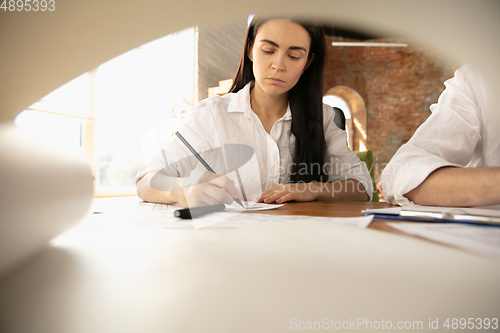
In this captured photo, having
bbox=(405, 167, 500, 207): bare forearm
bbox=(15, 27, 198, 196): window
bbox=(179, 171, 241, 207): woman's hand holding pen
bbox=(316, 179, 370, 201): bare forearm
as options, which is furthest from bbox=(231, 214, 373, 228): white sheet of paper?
bbox=(15, 27, 198, 196): window

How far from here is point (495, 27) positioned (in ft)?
0.74

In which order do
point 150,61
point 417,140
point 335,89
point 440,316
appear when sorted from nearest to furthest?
1. point 440,316
2. point 417,140
3. point 150,61
4. point 335,89

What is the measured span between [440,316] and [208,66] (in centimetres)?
350

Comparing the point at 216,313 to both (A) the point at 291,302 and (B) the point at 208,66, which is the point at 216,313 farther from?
(B) the point at 208,66

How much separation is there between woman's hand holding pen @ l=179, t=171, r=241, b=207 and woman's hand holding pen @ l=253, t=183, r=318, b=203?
191 millimetres

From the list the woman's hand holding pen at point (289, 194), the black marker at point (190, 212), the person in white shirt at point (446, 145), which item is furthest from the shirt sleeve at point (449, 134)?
the black marker at point (190, 212)

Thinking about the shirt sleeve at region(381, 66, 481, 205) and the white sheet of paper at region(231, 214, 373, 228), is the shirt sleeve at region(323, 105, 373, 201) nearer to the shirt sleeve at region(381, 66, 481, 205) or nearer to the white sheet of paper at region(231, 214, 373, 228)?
the shirt sleeve at region(381, 66, 481, 205)

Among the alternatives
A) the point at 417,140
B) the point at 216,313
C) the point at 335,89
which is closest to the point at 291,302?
the point at 216,313

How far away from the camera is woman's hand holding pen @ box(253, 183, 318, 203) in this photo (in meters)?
0.70

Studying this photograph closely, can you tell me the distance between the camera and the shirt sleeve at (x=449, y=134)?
0.61 metres

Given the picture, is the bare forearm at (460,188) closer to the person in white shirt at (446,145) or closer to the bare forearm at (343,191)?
the person in white shirt at (446,145)

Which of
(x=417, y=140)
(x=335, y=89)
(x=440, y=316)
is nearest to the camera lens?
(x=440, y=316)

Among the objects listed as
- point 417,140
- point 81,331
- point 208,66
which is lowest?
point 81,331

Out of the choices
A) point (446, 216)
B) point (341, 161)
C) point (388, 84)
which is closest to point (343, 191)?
point (341, 161)
